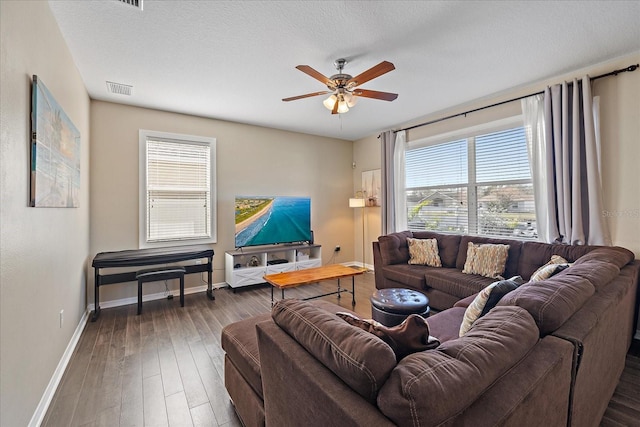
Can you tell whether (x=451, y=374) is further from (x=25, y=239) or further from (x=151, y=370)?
(x=151, y=370)

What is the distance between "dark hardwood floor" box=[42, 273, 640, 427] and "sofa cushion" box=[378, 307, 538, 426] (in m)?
1.39

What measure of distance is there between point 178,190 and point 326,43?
2.93 meters

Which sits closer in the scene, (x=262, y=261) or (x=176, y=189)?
(x=176, y=189)

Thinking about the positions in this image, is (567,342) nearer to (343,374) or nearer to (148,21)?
(343,374)

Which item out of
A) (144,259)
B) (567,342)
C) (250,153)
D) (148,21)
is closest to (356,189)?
(250,153)

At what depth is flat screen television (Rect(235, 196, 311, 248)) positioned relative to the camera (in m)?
4.43

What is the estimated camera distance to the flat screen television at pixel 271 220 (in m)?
4.43

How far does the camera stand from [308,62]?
2770mm

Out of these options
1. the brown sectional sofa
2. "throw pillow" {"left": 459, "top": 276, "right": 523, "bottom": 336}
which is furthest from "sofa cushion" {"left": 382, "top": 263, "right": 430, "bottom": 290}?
"throw pillow" {"left": 459, "top": 276, "right": 523, "bottom": 336}

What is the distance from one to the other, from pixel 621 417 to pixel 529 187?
8.12 ft

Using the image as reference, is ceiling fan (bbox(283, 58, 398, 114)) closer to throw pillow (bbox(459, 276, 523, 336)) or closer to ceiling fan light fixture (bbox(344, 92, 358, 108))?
ceiling fan light fixture (bbox(344, 92, 358, 108))

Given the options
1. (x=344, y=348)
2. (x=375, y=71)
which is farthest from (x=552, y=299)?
(x=375, y=71)

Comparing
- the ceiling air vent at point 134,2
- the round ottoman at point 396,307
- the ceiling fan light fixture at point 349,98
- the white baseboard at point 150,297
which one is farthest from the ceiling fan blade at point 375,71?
the white baseboard at point 150,297

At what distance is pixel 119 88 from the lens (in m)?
3.24
